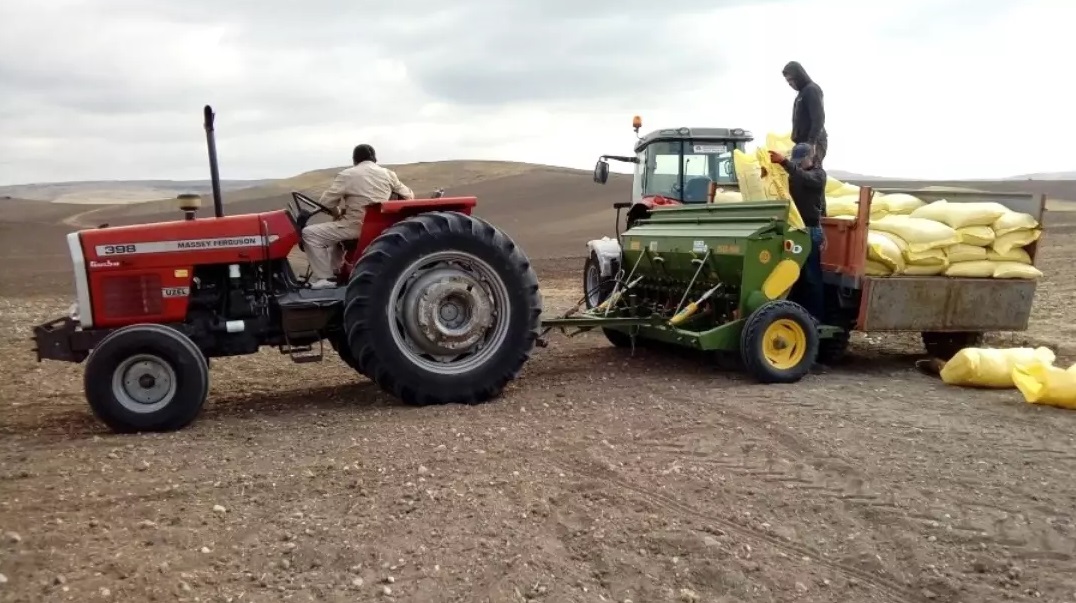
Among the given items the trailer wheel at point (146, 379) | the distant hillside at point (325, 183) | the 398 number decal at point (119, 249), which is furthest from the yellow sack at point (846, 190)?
the distant hillside at point (325, 183)

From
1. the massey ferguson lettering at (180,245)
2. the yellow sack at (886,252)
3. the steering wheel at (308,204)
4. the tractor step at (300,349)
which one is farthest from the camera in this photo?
the yellow sack at (886,252)

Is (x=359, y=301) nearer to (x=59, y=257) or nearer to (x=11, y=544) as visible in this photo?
(x=11, y=544)

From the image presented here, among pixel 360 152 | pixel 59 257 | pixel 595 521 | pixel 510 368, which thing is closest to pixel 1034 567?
pixel 595 521

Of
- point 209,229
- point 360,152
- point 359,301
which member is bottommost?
point 359,301

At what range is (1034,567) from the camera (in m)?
3.38

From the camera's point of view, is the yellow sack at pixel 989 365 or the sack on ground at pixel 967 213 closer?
the yellow sack at pixel 989 365

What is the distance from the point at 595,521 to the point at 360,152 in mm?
3299

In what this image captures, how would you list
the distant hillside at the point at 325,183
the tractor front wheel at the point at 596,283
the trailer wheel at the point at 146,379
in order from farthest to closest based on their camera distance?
the distant hillside at the point at 325,183
the tractor front wheel at the point at 596,283
the trailer wheel at the point at 146,379

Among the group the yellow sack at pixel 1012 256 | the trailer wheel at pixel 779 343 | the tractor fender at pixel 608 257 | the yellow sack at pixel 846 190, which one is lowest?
the trailer wheel at pixel 779 343

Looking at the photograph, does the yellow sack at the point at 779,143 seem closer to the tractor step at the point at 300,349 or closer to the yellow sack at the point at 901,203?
the yellow sack at the point at 901,203

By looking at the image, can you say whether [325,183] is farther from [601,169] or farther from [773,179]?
[773,179]

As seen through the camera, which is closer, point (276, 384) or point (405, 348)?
point (405, 348)

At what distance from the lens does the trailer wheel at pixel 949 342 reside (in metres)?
7.17

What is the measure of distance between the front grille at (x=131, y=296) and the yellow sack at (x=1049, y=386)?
17.0ft
